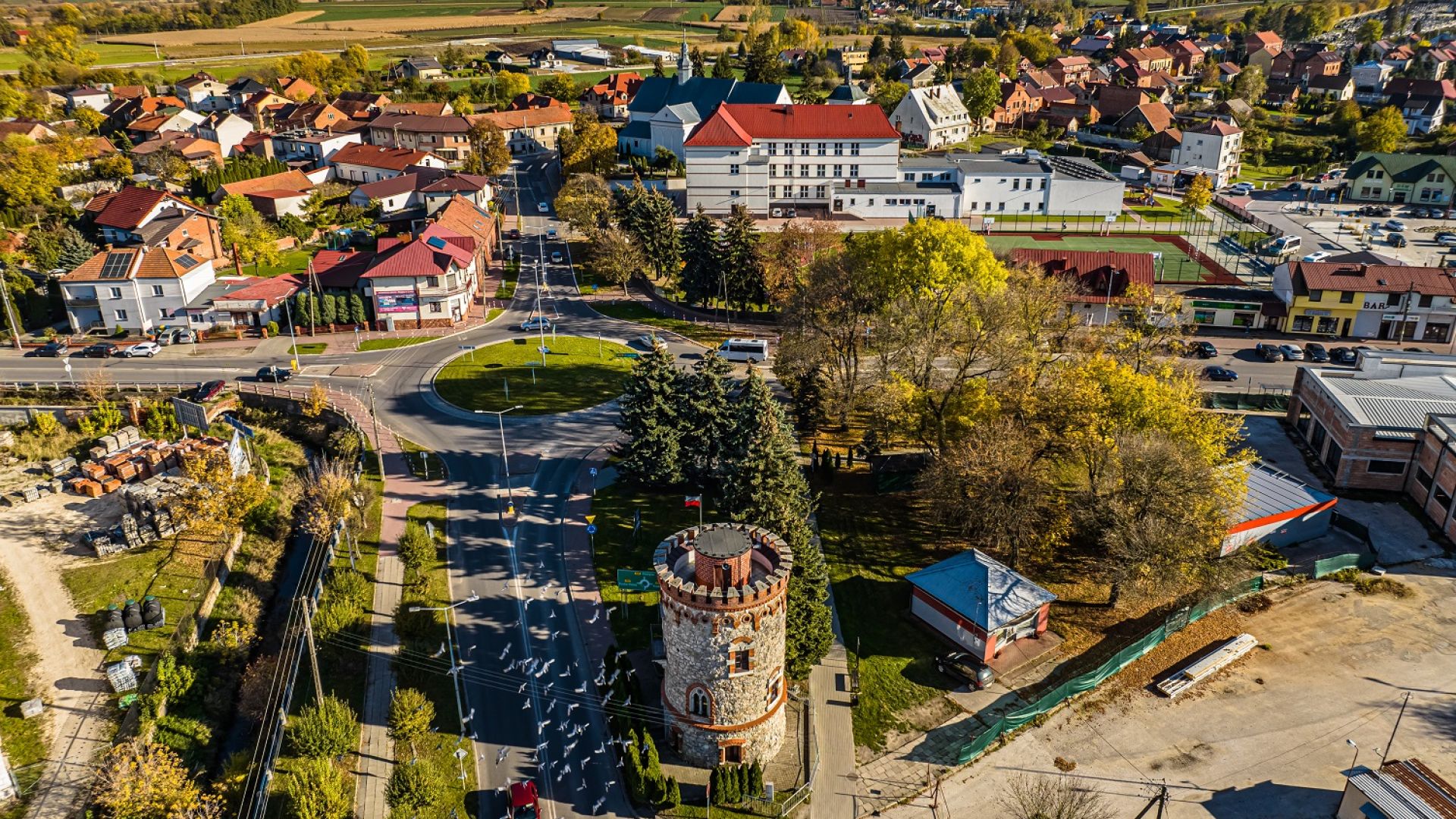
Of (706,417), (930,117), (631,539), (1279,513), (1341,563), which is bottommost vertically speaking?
(631,539)

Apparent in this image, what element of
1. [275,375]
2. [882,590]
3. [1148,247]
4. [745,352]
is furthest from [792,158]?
[882,590]

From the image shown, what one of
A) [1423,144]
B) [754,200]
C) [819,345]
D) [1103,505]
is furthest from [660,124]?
[1423,144]

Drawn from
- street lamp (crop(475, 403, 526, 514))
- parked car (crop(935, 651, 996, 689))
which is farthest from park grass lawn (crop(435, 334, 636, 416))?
parked car (crop(935, 651, 996, 689))

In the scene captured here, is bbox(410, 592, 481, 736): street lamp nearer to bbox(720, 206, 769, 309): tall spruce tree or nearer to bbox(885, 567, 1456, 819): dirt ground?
bbox(885, 567, 1456, 819): dirt ground

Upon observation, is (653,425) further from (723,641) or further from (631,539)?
(723,641)

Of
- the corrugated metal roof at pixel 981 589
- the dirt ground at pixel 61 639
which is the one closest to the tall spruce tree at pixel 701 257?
the corrugated metal roof at pixel 981 589
